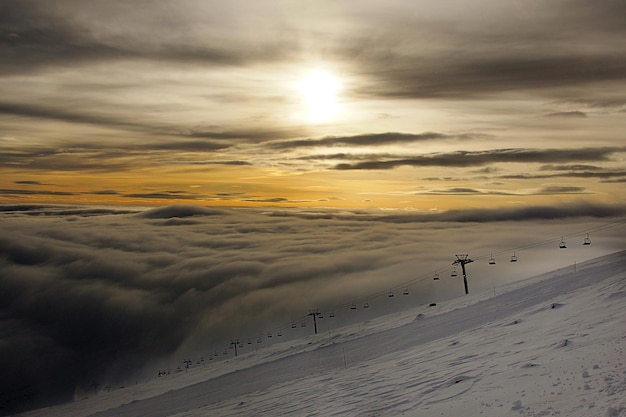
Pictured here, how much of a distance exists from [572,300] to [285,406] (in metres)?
26.5

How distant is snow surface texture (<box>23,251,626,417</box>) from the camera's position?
26344 mm

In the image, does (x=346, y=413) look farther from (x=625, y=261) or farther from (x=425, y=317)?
(x=625, y=261)

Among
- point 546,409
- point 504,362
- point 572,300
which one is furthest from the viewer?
point 572,300

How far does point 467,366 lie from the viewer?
3625 centimetres

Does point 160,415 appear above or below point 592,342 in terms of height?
below

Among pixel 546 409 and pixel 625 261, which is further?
pixel 625 261

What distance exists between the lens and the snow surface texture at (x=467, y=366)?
26344mm

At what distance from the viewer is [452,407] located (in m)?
27.7

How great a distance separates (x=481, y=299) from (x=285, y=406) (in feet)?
141

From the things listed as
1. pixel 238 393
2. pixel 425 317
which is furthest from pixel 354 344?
pixel 238 393

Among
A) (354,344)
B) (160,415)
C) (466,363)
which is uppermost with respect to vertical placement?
(466,363)

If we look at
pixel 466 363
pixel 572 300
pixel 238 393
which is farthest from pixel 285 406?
pixel 572 300

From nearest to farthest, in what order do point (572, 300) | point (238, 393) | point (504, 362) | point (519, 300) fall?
point (504, 362)
point (572, 300)
point (238, 393)
point (519, 300)

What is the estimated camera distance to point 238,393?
198 ft
